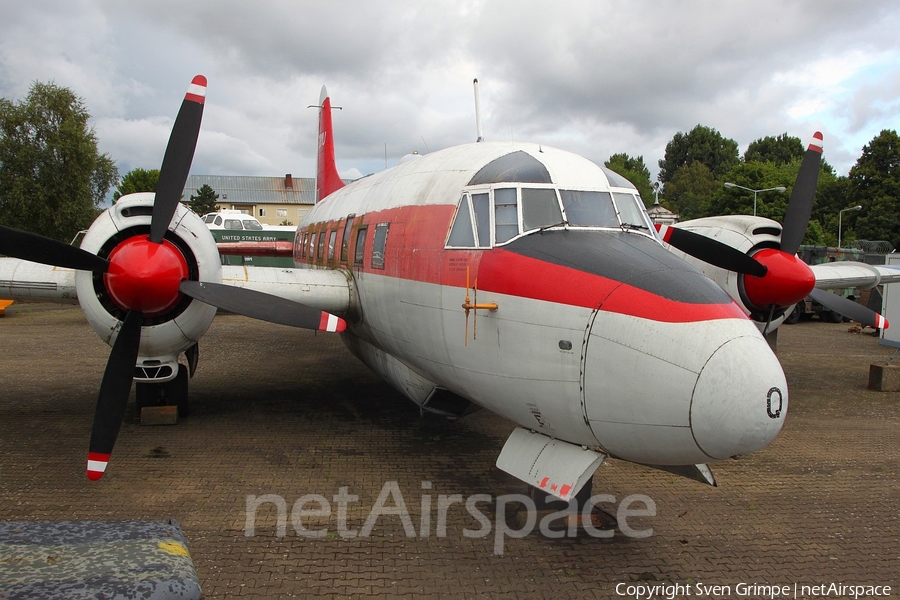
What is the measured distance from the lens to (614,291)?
5016 mm

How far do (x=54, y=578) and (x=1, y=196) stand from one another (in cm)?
4191

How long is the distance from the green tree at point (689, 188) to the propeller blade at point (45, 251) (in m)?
85.5

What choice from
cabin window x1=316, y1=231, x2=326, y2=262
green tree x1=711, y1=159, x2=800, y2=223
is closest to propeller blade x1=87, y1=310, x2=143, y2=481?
cabin window x1=316, y1=231, x2=326, y2=262

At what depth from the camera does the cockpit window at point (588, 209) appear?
245 inches

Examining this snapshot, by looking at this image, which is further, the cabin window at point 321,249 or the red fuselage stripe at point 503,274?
the cabin window at point 321,249

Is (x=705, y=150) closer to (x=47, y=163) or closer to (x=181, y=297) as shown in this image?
(x=47, y=163)

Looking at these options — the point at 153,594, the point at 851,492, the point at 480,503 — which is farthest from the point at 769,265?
the point at 153,594

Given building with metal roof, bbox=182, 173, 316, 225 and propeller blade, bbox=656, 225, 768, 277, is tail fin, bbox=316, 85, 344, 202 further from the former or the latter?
building with metal roof, bbox=182, 173, 316, 225

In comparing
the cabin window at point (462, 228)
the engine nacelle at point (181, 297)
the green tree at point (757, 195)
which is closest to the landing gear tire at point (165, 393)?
the engine nacelle at point (181, 297)

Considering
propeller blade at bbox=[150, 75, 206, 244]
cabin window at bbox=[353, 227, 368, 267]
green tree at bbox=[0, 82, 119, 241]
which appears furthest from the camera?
green tree at bbox=[0, 82, 119, 241]

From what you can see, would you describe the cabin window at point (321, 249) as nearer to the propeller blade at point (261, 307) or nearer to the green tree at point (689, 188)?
the propeller blade at point (261, 307)

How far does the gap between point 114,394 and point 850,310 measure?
13036 mm

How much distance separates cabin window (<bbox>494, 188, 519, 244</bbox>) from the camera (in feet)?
20.5

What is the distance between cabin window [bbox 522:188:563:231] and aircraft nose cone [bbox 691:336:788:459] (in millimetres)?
2297
